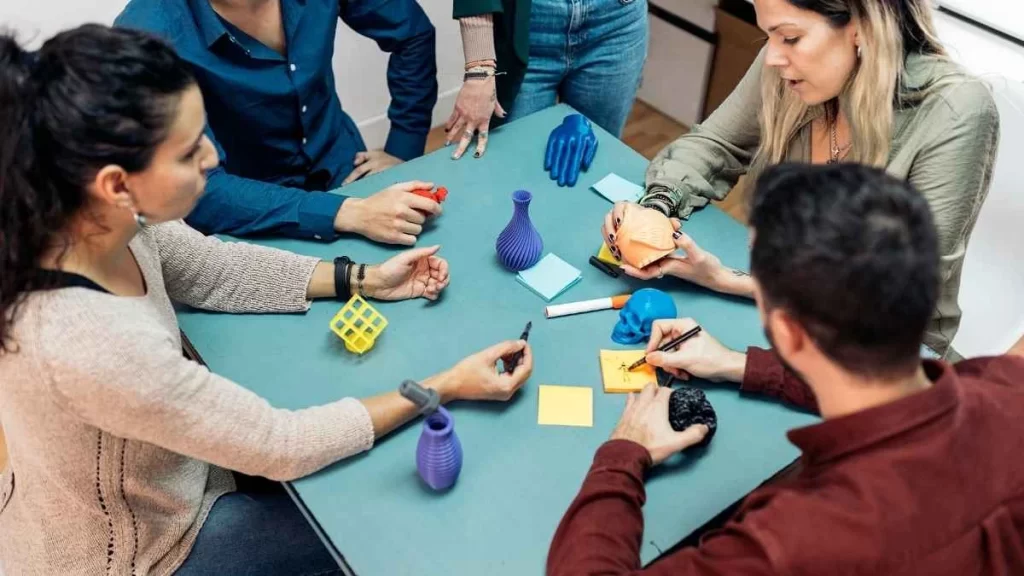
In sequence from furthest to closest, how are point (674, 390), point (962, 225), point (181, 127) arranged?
1. point (962, 225)
2. point (674, 390)
3. point (181, 127)

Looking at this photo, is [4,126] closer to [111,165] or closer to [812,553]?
[111,165]

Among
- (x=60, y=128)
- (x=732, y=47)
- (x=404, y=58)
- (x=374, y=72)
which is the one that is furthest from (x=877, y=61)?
(x=374, y=72)

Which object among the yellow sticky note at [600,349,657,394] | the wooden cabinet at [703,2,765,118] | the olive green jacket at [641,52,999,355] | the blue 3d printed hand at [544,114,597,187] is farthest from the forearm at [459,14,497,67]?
the wooden cabinet at [703,2,765,118]

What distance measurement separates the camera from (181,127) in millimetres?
1022

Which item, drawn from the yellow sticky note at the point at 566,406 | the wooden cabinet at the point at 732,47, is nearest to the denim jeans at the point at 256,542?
the yellow sticky note at the point at 566,406

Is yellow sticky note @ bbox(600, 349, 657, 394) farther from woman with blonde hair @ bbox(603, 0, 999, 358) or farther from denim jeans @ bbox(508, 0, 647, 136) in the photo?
denim jeans @ bbox(508, 0, 647, 136)

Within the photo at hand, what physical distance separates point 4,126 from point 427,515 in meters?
0.69

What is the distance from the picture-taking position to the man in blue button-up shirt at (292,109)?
4.81ft

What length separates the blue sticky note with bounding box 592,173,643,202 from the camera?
158 cm

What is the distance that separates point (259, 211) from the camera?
4.82ft

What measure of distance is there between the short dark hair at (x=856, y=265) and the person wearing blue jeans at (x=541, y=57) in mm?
946

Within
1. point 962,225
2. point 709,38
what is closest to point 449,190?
point 962,225

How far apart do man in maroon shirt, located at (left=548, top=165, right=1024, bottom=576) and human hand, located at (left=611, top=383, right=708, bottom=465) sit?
209 millimetres

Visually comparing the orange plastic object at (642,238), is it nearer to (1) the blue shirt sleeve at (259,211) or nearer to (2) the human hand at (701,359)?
(2) the human hand at (701,359)
